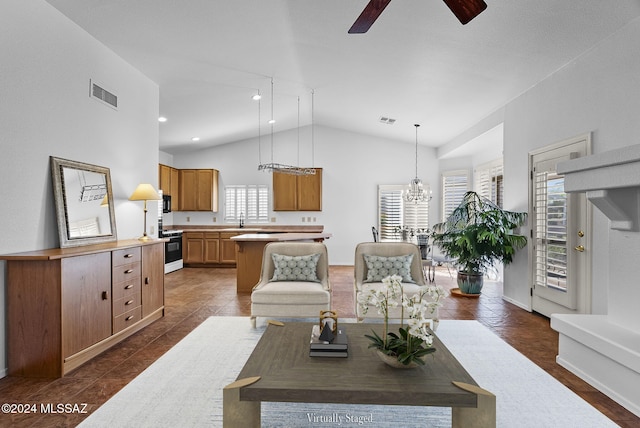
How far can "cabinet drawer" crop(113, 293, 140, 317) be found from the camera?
3.19 metres

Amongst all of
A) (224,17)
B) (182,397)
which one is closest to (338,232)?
(224,17)

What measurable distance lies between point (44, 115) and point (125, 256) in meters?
1.40

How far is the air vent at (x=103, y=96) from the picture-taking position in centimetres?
345

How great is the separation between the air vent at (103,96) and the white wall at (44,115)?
58 millimetres

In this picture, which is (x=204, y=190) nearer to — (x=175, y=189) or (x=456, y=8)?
(x=175, y=189)

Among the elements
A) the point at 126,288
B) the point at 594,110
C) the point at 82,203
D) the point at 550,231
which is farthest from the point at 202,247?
the point at 594,110

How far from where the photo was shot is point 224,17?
10.8 ft

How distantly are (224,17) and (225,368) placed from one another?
3188 millimetres

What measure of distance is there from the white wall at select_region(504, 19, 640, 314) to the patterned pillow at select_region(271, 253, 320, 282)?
2.81 metres

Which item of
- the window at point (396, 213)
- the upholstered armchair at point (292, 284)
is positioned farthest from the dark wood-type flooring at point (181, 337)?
the window at point (396, 213)

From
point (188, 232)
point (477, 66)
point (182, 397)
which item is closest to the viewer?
point (182, 397)

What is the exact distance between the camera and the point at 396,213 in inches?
317

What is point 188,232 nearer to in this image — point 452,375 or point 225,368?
point 225,368

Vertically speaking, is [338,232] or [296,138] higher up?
[296,138]
